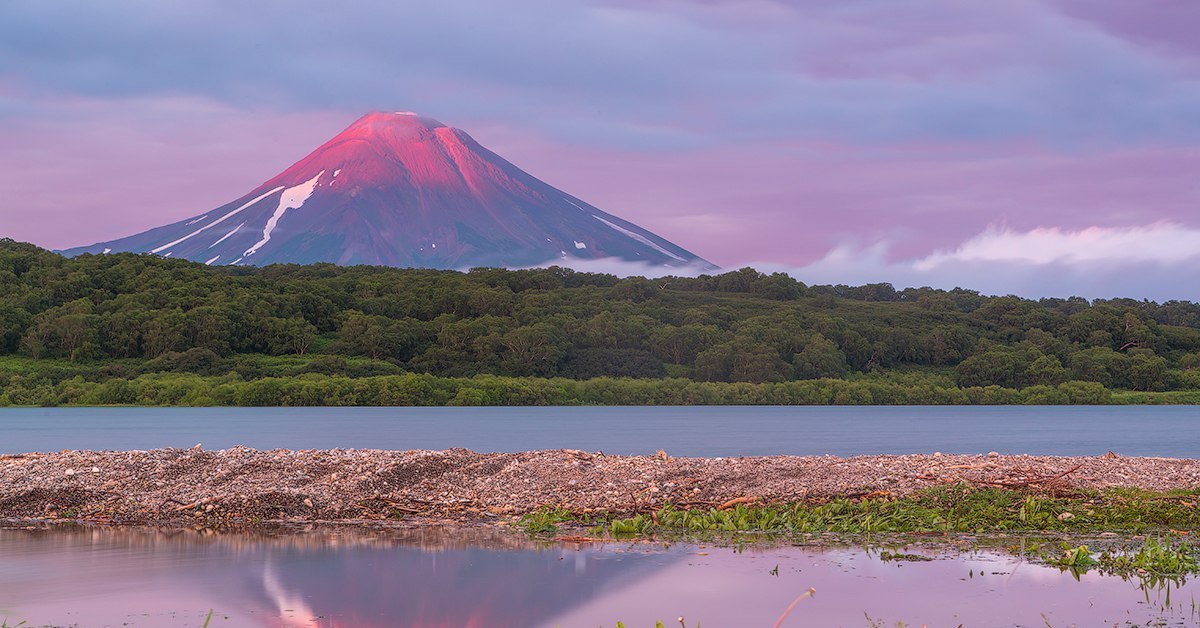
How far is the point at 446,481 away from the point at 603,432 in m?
59.7

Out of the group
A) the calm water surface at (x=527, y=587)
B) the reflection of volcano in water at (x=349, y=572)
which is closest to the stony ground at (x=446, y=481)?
the reflection of volcano in water at (x=349, y=572)

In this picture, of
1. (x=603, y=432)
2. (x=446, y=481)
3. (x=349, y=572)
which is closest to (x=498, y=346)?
(x=603, y=432)

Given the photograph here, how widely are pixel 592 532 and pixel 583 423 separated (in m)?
85.8

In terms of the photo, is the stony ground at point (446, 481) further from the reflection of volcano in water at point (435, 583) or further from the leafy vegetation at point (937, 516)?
the reflection of volcano in water at point (435, 583)

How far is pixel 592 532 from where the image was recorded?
21031 mm

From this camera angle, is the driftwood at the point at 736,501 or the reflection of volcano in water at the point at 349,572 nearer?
the reflection of volcano in water at the point at 349,572

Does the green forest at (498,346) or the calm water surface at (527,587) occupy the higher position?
the green forest at (498,346)

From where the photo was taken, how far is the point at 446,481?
26.8 metres

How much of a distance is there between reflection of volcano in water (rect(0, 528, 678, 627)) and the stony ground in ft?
8.05

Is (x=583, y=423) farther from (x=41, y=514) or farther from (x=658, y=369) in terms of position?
(x=41, y=514)

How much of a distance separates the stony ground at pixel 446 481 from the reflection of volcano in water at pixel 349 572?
8.05 feet

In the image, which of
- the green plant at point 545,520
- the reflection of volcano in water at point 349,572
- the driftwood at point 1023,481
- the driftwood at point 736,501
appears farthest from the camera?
the driftwood at point 1023,481

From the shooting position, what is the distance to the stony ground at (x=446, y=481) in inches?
950

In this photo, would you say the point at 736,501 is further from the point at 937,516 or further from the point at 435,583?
the point at 435,583
